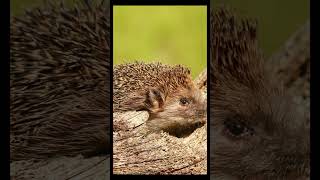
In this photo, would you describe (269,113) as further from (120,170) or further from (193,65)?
(120,170)

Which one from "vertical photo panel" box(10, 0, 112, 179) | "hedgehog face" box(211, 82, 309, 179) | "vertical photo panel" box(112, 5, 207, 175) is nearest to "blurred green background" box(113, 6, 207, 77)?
"vertical photo panel" box(112, 5, 207, 175)

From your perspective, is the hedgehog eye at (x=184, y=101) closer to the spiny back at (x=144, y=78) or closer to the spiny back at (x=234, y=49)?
the spiny back at (x=144, y=78)

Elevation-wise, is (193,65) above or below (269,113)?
above

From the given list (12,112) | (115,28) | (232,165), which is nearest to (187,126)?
(232,165)

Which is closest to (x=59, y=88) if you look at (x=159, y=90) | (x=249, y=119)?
(x=159, y=90)

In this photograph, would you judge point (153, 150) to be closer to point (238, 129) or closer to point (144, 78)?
point (144, 78)

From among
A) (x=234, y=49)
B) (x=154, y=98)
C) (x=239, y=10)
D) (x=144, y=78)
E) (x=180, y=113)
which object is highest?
(x=239, y=10)

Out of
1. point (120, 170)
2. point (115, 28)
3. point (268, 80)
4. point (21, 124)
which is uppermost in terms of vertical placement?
point (115, 28)
